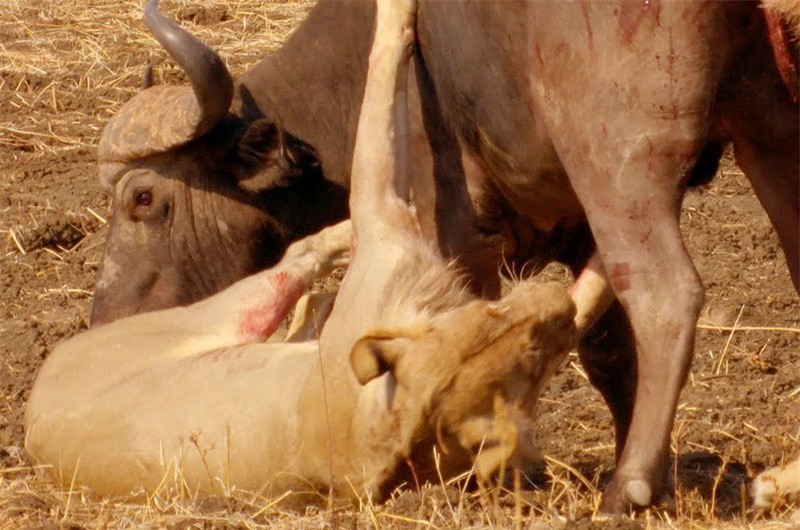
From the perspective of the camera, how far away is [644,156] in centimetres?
473

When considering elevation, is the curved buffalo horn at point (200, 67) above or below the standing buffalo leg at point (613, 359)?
above

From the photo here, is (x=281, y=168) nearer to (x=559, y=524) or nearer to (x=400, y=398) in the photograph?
(x=400, y=398)

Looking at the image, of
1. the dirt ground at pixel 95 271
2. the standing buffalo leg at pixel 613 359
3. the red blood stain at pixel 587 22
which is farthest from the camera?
the standing buffalo leg at pixel 613 359

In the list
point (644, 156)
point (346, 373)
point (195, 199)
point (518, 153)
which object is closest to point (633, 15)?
point (644, 156)

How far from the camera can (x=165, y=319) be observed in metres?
5.95

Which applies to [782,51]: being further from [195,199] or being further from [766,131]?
[195,199]

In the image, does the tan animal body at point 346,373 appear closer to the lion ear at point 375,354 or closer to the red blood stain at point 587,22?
the lion ear at point 375,354

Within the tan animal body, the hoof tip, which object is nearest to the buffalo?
the hoof tip

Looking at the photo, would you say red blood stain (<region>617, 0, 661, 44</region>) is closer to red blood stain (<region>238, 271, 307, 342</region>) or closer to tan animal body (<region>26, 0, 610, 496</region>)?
tan animal body (<region>26, 0, 610, 496</region>)

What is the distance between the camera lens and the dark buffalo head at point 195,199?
661cm

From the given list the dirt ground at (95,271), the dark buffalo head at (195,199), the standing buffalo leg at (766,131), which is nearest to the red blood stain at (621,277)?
the standing buffalo leg at (766,131)

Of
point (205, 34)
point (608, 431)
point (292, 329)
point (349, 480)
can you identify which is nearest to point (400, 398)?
point (349, 480)

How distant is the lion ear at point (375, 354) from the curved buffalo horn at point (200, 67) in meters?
2.04

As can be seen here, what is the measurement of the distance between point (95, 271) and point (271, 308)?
2808 mm
